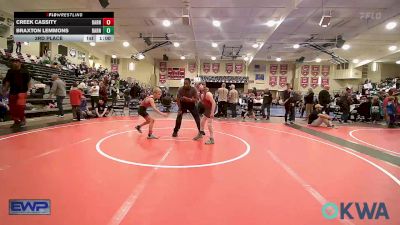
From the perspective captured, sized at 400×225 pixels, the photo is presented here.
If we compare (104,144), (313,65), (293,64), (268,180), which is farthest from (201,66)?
(268,180)

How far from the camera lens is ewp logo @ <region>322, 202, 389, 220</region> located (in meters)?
2.68

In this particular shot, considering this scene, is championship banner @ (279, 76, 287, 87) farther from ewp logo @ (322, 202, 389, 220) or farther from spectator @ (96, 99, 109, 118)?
ewp logo @ (322, 202, 389, 220)

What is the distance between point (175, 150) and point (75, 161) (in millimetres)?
1881

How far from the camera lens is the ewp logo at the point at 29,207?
8.41 ft

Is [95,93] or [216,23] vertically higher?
[216,23]

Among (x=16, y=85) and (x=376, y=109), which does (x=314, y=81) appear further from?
(x=16, y=85)


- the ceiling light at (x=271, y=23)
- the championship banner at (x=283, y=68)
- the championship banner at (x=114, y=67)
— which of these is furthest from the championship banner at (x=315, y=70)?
the championship banner at (x=114, y=67)

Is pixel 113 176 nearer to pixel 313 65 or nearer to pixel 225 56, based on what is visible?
pixel 225 56

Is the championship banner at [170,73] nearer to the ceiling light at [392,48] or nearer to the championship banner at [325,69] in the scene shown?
the championship banner at [325,69]

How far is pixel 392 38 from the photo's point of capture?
17109 millimetres

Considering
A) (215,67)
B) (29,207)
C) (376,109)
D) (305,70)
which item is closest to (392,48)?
(376,109)

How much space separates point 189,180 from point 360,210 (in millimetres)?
1992
